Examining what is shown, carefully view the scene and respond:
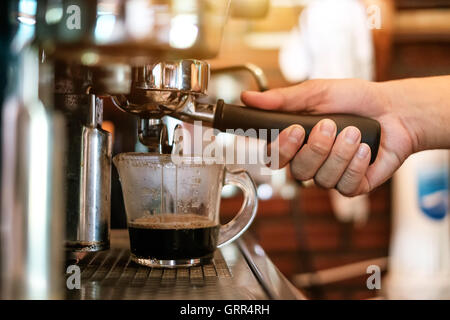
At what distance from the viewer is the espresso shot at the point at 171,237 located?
56 centimetres

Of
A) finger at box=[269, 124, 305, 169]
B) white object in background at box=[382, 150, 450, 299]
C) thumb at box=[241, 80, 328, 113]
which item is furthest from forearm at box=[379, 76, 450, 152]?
white object in background at box=[382, 150, 450, 299]

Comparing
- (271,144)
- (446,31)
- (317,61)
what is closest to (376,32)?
(446,31)

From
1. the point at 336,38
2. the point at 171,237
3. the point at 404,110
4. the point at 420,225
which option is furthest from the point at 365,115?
the point at 420,225

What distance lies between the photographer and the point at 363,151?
72 centimetres

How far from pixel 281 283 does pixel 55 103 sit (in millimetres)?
359

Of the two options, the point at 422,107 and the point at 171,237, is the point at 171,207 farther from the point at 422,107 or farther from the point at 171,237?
the point at 422,107

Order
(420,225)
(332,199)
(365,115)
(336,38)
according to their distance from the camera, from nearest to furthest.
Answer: (365,115) → (336,38) → (420,225) → (332,199)

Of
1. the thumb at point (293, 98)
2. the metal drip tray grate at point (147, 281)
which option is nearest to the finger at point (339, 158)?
the thumb at point (293, 98)

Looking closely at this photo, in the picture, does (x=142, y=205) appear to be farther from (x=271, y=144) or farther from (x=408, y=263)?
(x=408, y=263)

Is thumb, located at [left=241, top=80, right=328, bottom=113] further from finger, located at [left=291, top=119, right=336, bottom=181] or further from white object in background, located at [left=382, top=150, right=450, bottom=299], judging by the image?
white object in background, located at [left=382, top=150, right=450, bottom=299]

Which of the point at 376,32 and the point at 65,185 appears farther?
the point at 376,32

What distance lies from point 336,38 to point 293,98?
90 cm

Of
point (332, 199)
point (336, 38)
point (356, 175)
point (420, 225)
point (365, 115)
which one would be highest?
point (336, 38)
